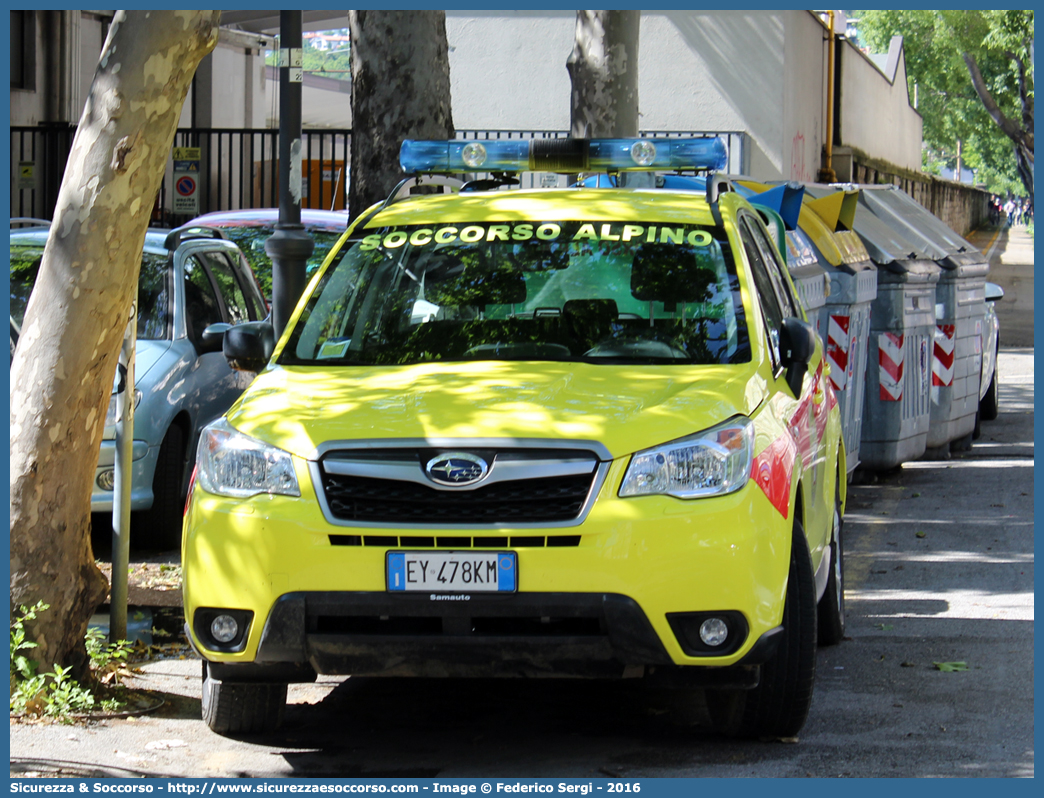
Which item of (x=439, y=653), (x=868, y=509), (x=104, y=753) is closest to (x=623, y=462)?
(x=439, y=653)

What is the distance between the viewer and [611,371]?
5176 millimetres

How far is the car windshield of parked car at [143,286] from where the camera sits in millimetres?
8906

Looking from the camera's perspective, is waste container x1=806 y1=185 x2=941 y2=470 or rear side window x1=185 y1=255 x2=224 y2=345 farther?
waste container x1=806 y1=185 x2=941 y2=470

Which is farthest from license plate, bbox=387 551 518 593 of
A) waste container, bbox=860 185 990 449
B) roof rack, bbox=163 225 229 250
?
waste container, bbox=860 185 990 449

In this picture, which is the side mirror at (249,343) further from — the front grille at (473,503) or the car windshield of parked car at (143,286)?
the car windshield of parked car at (143,286)

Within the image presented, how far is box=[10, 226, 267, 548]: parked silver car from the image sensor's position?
8375 mm

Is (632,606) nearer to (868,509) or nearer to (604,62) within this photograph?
(868,509)

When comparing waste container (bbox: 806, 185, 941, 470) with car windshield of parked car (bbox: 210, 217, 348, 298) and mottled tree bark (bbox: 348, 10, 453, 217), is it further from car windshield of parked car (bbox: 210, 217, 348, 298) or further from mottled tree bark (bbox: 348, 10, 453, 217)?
car windshield of parked car (bbox: 210, 217, 348, 298)

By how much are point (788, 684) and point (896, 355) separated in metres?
6.70

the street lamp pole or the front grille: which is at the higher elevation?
the street lamp pole

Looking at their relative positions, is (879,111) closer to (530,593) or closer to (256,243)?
A: (256,243)

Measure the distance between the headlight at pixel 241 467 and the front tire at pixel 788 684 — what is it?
1.56 m

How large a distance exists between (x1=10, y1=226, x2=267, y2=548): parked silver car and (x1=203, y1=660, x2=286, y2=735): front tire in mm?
3043

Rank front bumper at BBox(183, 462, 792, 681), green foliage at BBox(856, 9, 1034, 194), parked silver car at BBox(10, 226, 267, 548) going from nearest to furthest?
1. front bumper at BBox(183, 462, 792, 681)
2. parked silver car at BBox(10, 226, 267, 548)
3. green foliage at BBox(856, 9, 1034, 194)
